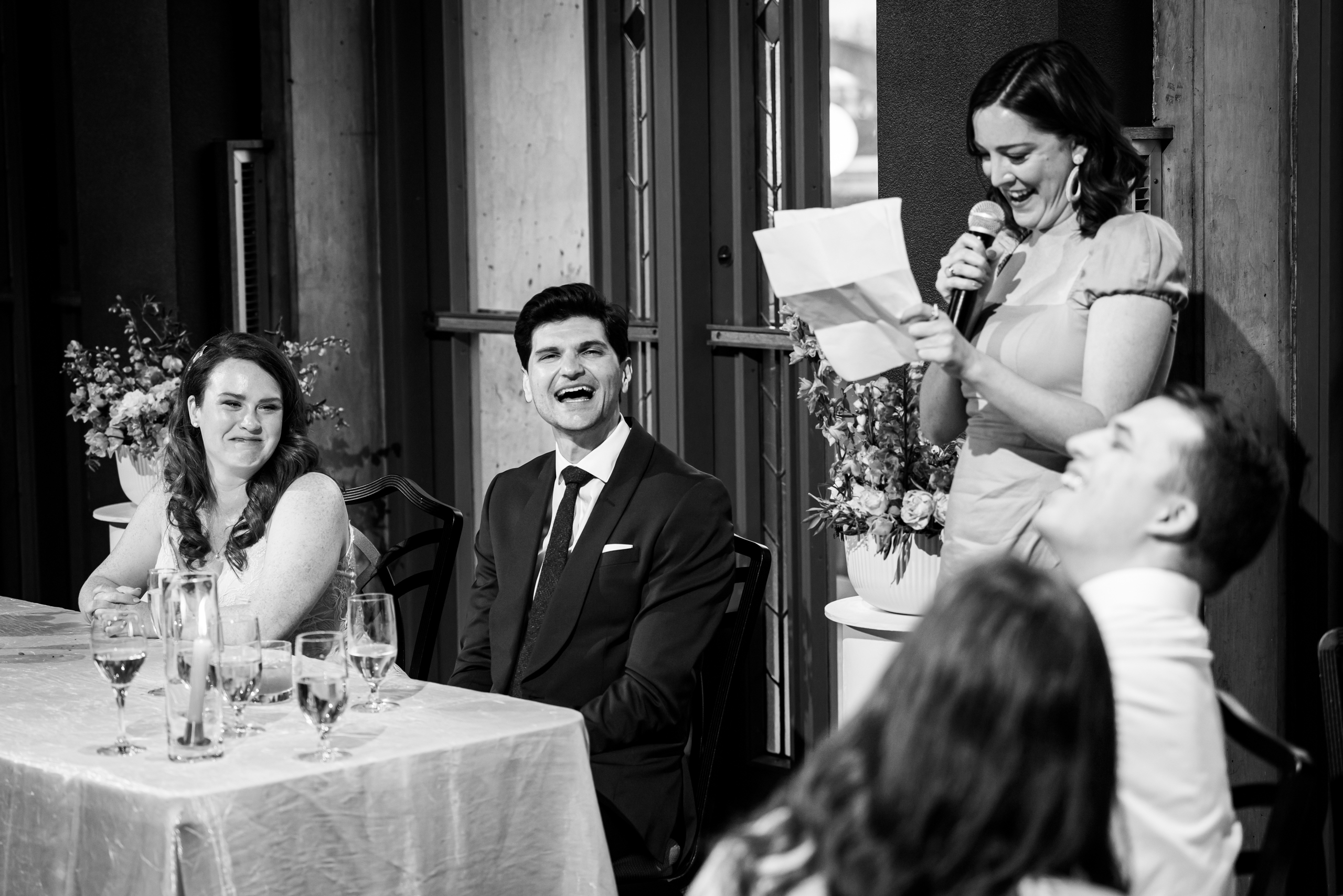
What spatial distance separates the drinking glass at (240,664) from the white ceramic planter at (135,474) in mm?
2575

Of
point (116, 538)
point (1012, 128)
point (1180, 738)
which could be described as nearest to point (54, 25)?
point (116, 538)

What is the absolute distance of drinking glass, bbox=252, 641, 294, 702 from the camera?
2.25m

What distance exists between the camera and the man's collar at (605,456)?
2932 mm

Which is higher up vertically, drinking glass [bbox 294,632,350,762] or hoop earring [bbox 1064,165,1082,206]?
hoop earring [bbox 1064,165,1082,206]

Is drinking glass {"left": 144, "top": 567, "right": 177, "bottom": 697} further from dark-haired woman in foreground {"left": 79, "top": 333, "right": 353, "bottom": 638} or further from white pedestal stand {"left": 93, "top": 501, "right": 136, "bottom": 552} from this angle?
white pedestal stand {"left": 93, "top": 501, "right": 136, "bottom": 552}

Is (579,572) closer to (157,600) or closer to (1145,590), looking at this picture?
(157,600)

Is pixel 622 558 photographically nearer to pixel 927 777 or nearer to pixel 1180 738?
pixel 1180 738

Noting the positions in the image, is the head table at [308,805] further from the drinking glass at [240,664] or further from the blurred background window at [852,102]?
the blurred background window at [852,102]

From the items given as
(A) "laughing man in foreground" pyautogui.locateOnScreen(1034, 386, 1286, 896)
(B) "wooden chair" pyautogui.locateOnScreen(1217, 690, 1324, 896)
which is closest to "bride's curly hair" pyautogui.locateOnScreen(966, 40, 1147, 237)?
(A) "laughing man in foreground" pyautogui.locateOnScreen(1034, 386, 1286, 896)

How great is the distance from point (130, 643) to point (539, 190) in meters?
2.89

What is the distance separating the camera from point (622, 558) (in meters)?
2.78

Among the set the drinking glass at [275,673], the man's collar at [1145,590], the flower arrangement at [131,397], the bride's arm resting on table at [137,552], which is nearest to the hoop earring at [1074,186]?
the man's collar at [1145,590]

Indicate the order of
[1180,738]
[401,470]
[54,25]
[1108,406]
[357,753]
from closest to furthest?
[1180,738]
[357,753]
[1108,406]
[401,470]
[54,25]

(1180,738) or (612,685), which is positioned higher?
(1180,738)
